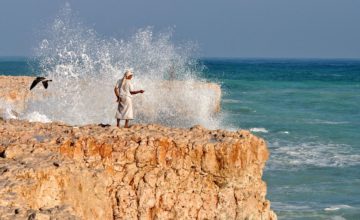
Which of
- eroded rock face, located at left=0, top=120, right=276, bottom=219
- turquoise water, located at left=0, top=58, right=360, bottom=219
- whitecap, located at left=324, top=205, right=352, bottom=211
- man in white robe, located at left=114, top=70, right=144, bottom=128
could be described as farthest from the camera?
turquoise water, located at left=0, top=58, right=360, bottom=219

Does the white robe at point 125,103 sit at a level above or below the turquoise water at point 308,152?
above

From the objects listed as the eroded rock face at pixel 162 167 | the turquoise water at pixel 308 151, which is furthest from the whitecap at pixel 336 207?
the eroded rock face at pixel 162 167

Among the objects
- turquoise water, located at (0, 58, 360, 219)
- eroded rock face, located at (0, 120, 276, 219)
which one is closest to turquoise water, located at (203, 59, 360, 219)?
turquoise water, located at (0, 58, 360, 219)

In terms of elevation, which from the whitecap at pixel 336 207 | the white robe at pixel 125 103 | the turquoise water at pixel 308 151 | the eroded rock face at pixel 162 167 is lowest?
the whitecap at pixel 336 207

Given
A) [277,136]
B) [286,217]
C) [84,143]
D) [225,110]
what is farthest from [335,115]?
[84,143]

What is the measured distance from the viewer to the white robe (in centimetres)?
1199

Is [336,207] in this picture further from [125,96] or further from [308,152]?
[125,96]

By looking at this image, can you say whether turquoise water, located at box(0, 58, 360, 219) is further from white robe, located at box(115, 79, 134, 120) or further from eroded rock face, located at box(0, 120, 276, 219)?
eroded rock face, located at box(0, 120, 276, 219)

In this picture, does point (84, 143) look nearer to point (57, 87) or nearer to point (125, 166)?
point (125, 166)

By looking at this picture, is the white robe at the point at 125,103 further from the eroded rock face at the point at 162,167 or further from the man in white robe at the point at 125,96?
the eroded rock face at the point at 162,167

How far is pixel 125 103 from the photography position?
12.1m

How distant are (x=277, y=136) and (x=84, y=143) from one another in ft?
79.9

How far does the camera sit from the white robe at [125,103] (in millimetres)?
11992

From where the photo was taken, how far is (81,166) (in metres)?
8.17
